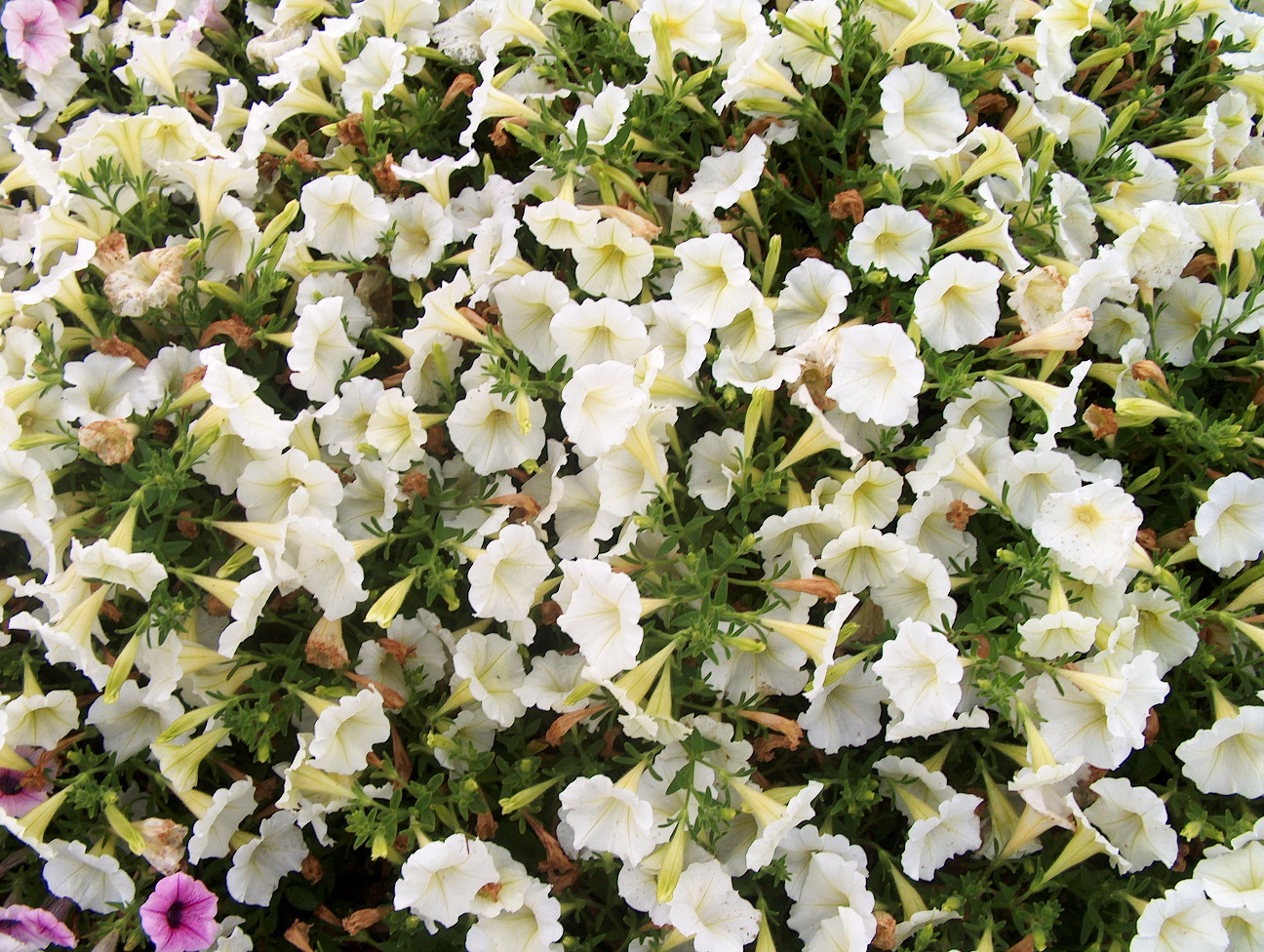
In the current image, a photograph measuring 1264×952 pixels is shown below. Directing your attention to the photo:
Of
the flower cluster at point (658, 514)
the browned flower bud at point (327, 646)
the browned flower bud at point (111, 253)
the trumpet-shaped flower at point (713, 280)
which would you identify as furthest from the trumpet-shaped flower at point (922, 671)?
the browned flower bud at point (111, 253)

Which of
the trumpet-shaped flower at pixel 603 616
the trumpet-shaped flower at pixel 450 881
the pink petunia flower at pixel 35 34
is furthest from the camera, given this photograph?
the pink petunia flower at pixel 35 34

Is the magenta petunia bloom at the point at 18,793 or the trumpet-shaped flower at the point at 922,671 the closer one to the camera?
the trumpet-shaped flower at the point at 922,671

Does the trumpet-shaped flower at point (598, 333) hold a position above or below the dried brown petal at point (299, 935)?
above

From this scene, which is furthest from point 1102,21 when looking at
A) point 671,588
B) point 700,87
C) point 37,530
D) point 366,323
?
point 37,530

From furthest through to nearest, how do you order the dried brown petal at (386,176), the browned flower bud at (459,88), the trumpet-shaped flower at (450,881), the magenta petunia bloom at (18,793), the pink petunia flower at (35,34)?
the pink petunia flower at (35,34) → the browned flower bud at (459,88) → the dried brown petal at (386,176) → the magenta petunia bloom at (18,793) → the trumpet-shaped flower at (450,881)

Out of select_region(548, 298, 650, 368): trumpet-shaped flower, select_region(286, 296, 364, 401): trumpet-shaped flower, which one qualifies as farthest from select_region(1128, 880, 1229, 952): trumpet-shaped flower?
select_region(286, 296, 364, 401): trumpet-shaped flower

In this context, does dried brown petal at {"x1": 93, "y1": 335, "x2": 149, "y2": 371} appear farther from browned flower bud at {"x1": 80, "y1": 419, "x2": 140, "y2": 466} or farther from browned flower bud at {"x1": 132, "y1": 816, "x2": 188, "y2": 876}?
browned flower bud at {"x1": 132, "y1": 816, "x2": 188, "y2": 876}

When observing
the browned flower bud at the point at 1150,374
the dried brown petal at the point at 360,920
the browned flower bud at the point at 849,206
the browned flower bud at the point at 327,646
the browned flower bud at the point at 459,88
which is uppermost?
the browned flower bud at the point at 459,88

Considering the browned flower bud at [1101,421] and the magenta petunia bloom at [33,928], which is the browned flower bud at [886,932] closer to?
the browned flower bud at [1101,421]
